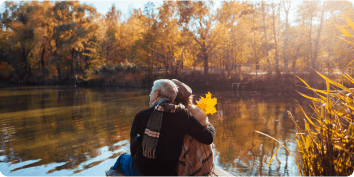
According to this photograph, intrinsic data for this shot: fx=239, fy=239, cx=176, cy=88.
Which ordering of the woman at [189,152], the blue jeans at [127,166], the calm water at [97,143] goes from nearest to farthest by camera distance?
the woman at [189,152] → the blue jeans at [127,166] → the calm water at [97,143]

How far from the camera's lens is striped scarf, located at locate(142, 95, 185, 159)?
78.4 inches

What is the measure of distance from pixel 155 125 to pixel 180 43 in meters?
22.1

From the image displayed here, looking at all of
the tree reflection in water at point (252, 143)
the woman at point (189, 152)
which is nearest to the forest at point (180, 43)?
the tree reflection in water at point (252, 143)

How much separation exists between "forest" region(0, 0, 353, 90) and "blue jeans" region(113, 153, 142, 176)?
10.3 m

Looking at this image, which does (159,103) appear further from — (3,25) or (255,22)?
(3,25)

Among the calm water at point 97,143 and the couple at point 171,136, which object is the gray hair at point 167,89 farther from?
the calm water at point 97,143

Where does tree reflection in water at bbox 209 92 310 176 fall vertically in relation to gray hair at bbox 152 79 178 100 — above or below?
below

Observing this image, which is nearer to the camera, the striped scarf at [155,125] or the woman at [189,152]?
the striped scarf at [155,125]

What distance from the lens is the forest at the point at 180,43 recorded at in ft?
64.0

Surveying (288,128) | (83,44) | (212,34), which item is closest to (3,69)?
(83,44)

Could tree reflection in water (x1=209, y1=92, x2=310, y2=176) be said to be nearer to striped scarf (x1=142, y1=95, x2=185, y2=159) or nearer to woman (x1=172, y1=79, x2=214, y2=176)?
woman (x1=172, y1=79, x2=214, y2=176)

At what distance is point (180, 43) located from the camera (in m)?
23.6

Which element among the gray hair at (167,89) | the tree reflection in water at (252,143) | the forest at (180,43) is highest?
the forest at (180,43)

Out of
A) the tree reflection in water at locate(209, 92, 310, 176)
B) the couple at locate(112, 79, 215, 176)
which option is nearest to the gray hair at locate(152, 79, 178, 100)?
the couple at locate(112, 79, 215, 176)
